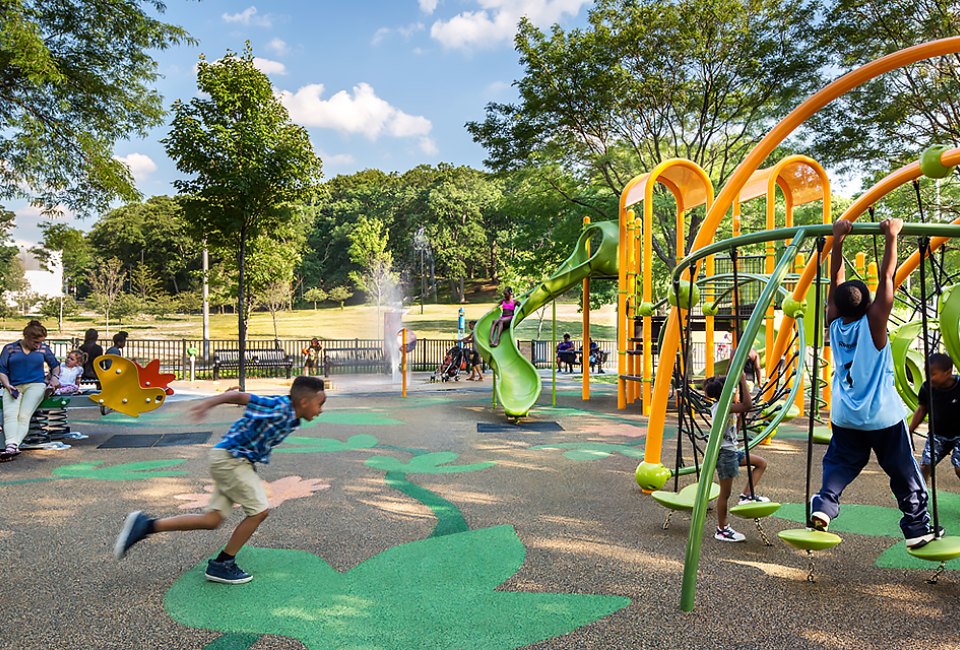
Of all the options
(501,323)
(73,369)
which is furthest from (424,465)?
(73,369)

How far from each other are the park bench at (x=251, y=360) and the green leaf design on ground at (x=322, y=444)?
422 inches

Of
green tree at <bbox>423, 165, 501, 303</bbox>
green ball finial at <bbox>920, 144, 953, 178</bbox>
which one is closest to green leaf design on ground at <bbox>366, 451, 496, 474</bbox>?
green ball finial at <bbox>920, 144, 953, 178</bbox>

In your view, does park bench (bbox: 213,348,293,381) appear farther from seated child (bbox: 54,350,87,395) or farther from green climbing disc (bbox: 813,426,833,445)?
green climbing disc (bbox: 813,426,833,445)

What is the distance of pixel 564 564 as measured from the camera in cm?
390

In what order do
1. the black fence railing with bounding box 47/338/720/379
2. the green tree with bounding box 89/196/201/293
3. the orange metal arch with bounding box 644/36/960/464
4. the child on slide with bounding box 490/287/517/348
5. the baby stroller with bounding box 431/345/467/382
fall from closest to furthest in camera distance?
the orange metal arch with bounding box 644/36/960/464
the child on slide with bounding box 490/287/517/348
the baby stroller with bounding box 431/345/467/382
the black fence railing with bounding box 47/338/720/379
the green tree with bounding box 89/196/201/293

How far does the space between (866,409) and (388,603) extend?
263cm

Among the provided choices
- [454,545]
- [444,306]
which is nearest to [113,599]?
[454,545]

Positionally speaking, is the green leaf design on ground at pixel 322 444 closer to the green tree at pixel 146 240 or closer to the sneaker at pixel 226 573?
the sneaker at pixel 226 573

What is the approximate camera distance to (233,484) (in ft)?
11.9

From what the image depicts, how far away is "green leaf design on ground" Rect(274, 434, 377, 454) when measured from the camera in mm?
7621

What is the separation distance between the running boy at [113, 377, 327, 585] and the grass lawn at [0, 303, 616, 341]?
3326 cm

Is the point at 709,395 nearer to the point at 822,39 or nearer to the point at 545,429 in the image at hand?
the point at 545,429

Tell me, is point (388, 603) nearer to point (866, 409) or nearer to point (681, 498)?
point (681, 498)

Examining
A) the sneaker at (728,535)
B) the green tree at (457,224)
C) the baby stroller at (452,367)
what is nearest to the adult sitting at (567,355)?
the baby stroller at (452,367)
